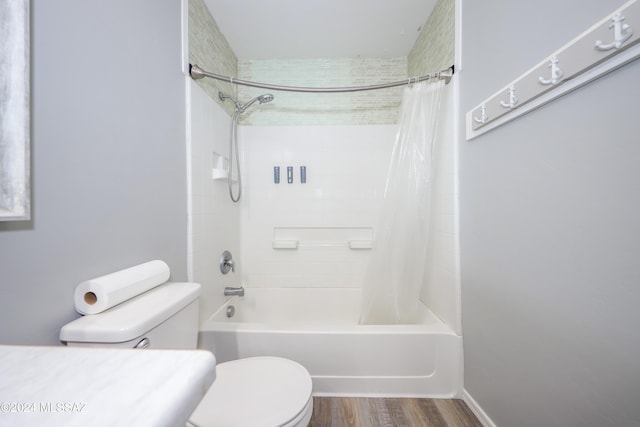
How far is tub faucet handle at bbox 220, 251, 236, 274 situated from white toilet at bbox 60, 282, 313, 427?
0.70 metres

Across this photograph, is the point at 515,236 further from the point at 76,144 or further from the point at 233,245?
the point at 233,245

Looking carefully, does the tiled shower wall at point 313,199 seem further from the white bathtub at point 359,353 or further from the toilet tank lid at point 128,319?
the toilet tank lid at point 128,319

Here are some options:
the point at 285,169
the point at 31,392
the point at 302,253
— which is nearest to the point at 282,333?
the point at 302,253

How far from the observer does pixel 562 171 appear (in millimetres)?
728

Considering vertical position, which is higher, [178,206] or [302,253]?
[178,206]

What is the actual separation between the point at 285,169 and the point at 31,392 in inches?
72.8

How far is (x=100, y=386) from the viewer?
33cm

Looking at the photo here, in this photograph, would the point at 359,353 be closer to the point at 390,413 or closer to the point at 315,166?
the point at 390,413

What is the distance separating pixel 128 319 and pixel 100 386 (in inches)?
16.9

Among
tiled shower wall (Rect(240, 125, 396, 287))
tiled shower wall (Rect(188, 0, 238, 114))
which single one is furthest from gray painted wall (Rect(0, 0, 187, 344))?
tiled shower wall (Rect(240, 125, 396, 287))

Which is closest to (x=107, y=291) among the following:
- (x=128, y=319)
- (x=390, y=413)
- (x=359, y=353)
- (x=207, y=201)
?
(x=128, y=319)

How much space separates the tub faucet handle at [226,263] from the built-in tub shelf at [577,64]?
5.65 ft

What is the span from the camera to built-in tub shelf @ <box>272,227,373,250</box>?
6.80 ft

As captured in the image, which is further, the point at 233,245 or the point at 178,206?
the point at 233,245
